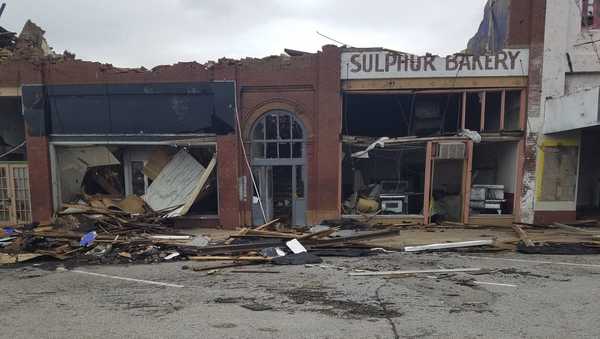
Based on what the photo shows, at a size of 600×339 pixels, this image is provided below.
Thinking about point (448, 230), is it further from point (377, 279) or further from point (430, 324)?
point (430, 324)

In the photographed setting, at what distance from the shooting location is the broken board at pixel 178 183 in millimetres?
12570

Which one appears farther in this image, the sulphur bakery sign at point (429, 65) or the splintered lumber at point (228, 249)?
the sulphur bakery sign at point (429, 65)

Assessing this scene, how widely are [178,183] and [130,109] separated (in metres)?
3.27

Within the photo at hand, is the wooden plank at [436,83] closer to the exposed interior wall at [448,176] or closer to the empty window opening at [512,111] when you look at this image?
the empty window opening at [512,111]

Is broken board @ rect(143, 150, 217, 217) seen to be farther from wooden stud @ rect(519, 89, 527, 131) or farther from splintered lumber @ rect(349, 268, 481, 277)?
wooden stud @ rect(519, 89, 527, 131)

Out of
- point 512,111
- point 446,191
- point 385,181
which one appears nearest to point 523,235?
point 446,191

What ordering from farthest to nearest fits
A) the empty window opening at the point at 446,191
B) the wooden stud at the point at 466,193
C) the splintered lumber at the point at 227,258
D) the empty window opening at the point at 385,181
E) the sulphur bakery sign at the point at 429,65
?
the empty window opening at the point at 385,181, the empty window opening at the point at 446,191, the wooden stud at the point at 466,193, the sulphur bakery sign at the point at 429,65, the splintered lumber at the point at 227,258

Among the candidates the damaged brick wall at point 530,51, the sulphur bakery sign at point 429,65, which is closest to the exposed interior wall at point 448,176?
the damaged brick wall at point 530,51

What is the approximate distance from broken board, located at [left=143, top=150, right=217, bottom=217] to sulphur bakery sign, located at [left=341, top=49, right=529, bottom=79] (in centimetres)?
635

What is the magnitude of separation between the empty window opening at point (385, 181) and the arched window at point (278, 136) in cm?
193

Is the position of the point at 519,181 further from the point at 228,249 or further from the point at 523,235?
the point at 228,249

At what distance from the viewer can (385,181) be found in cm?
1338

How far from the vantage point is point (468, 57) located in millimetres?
11789

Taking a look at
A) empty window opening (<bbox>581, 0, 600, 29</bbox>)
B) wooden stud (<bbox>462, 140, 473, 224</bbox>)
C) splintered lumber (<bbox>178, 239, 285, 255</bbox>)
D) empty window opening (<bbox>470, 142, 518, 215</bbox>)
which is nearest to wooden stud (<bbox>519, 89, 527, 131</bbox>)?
empty window opening (<bbox>470, 142, 518, 215</bbox>)
